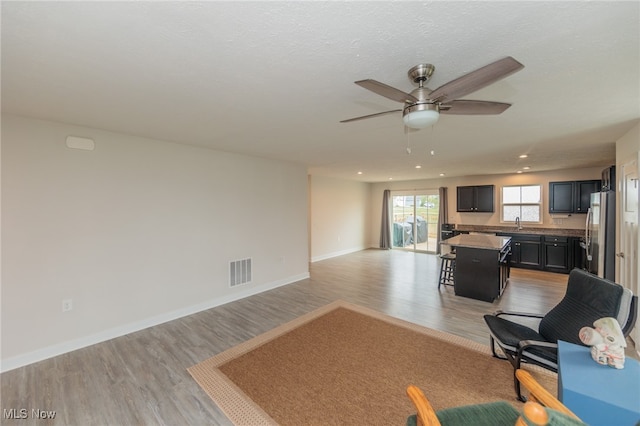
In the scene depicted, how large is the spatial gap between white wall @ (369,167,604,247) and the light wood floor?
1479mm

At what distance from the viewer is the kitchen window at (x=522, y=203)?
262 inches

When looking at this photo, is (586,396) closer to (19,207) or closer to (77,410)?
(77,410)

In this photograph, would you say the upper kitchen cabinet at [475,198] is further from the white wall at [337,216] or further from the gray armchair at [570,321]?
the gray armchair at [570,321]

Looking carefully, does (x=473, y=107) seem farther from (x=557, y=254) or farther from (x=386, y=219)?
(x=386, y=219)

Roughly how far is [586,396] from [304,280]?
177 inches

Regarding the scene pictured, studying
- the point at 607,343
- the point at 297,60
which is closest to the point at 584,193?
the point at 607,343

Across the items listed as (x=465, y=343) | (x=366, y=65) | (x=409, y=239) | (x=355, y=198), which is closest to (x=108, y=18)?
(x=366, y=65)

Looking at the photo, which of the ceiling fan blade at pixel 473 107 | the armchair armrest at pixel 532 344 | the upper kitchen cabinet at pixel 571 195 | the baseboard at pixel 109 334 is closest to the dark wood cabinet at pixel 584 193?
the upper kitchen cabinet at pixel 571 195

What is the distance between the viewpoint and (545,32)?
134 centimetres

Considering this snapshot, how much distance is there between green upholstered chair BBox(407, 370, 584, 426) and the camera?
949mm

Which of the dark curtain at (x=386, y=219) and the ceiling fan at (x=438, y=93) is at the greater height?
the ceiling fan at (x=438, y=93)

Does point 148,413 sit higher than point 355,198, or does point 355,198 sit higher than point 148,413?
point 355,198

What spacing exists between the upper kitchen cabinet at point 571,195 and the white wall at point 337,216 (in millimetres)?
5095

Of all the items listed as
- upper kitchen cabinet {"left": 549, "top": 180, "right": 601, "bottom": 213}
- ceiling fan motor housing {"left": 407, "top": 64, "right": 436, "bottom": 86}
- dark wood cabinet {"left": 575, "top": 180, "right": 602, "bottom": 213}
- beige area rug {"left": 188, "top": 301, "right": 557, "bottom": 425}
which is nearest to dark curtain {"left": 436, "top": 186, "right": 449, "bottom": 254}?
upper kitchen cabinet {"left": 549, "top": 180, "right": 601, "bottom": 213}
